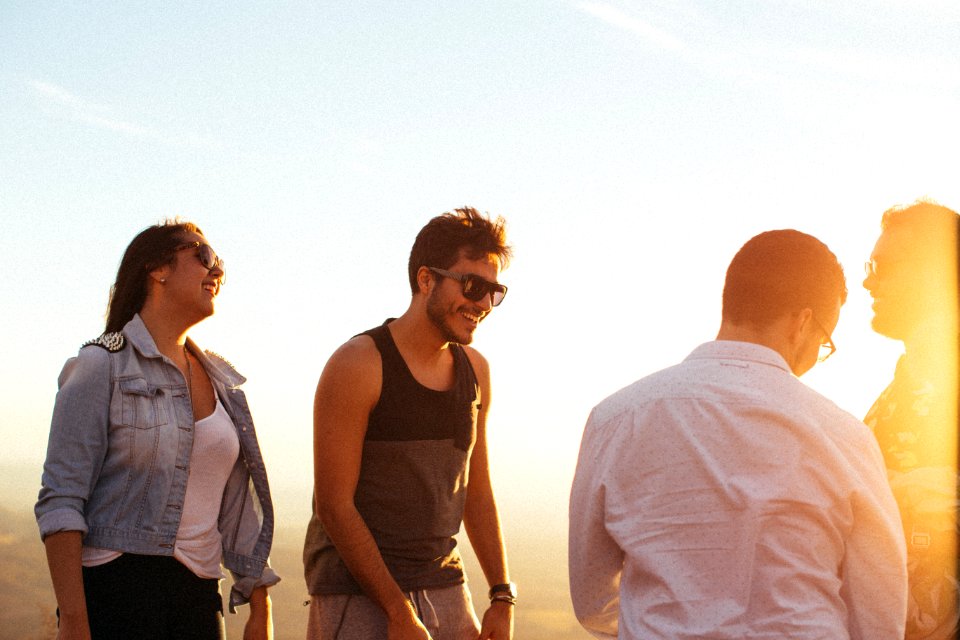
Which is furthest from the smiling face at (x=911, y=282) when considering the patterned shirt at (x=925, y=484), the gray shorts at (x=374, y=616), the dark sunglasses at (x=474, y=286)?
the gray shorts at (x=374, y=616)

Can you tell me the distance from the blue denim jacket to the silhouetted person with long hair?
2.59m

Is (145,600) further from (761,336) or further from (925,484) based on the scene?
(925,484)

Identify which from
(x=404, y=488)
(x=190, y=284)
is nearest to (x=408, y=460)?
(x=404, y=488)

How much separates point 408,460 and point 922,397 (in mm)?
1993

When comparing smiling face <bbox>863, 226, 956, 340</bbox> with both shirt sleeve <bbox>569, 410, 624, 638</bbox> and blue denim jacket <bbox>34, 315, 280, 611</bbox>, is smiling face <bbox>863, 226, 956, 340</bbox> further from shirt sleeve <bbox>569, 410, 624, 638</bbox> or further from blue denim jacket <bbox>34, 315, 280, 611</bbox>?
blue denim jacket <bbox>34, 315, 280, 611</bbox>

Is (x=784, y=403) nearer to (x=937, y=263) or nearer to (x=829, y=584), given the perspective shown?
(x=829, y=584)

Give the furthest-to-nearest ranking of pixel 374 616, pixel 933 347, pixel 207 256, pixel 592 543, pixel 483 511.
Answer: pixel 483 511 → pixel 207 256 → pixel 374 616 → pixel 933 347 → pixel 592 543

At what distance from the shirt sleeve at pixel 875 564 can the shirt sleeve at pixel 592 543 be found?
716 mm

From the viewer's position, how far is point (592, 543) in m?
2.95

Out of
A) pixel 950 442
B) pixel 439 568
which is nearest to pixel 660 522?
pixel 950 442

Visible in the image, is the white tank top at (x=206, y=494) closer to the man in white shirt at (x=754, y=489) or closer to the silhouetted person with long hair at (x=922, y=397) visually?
the man in white shirt at (x=754, y=489)

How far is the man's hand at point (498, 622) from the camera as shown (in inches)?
167

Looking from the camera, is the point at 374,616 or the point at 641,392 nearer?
the point at 641,392

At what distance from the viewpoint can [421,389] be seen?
397cm
